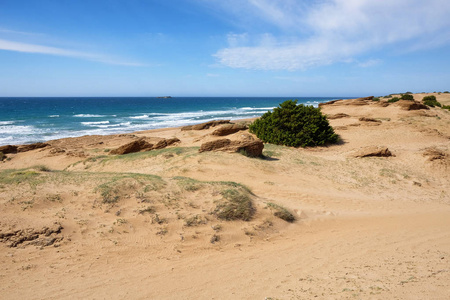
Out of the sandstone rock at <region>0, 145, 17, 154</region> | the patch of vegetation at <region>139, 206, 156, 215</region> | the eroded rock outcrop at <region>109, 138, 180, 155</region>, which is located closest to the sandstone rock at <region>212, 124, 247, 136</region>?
the eroded rock outcrop at <region>109, 138, 180, 155</region>

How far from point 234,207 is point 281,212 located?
1.28 metres

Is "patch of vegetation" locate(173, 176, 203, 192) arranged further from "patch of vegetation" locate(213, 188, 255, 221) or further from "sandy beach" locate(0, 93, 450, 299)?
"patch of vegetation" locate(213, 188, 255, 221)

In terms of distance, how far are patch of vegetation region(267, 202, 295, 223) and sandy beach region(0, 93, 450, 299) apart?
12cm

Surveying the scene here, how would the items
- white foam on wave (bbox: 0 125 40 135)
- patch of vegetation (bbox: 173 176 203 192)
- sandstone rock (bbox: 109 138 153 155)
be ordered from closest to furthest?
patch of vegetation (bbox: 173 176 203 192) → sandstone rock (bbox: 109 138 153 155) → white foam on wave (bbox: 0 125 40 135)

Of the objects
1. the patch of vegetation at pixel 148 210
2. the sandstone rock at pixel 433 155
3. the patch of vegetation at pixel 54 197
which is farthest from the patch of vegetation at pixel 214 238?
the sandstone rock at pixel 433 155

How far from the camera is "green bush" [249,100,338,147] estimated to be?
66.0 feet

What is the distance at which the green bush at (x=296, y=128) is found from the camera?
20125mm

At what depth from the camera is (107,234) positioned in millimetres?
6324

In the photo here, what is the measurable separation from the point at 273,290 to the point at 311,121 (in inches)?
675

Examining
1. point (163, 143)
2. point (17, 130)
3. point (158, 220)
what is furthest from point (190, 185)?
point (17, 130)

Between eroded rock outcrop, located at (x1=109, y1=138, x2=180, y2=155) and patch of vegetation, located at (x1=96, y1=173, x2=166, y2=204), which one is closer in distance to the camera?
patch of vegetation, located at (x1=96, y1=173, x2=166, y2=204)

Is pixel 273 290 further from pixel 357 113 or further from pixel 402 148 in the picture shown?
pixel 357 113

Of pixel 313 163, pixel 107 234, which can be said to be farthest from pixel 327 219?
pixel 313 163

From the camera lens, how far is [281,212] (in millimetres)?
7926
